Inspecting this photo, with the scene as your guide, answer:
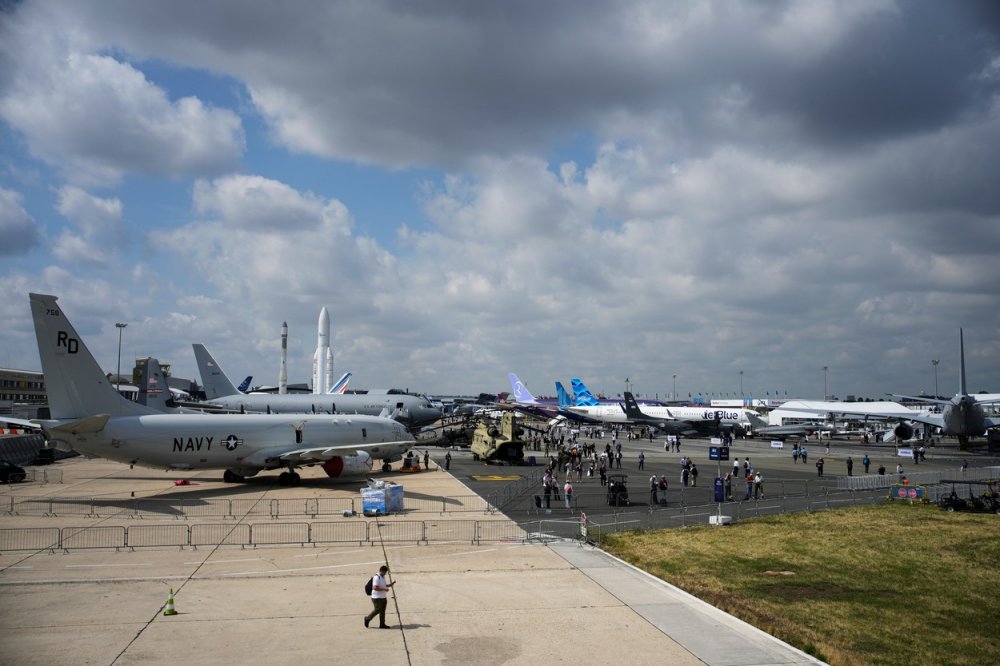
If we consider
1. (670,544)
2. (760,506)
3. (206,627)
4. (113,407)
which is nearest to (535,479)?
(760,506)

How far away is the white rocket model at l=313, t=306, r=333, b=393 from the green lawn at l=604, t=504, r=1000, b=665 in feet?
349

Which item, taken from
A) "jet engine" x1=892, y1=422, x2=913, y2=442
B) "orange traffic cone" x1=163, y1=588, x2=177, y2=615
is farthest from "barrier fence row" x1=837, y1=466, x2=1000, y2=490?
"jet engine" x1=892, y1=422, x2=913, y2=442

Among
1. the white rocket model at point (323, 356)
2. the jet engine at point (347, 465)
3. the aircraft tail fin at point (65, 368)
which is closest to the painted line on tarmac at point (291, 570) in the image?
the aircraft tail fin at point (65, 368)

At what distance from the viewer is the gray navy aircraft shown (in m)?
29.0

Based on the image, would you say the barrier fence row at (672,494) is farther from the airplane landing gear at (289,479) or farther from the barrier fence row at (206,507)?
the airplane landing gear at (289,479)

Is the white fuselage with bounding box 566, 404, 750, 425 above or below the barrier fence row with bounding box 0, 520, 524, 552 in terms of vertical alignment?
above

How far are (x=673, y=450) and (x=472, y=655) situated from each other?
197 ft

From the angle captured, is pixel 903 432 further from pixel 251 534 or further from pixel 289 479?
pixel 251 534

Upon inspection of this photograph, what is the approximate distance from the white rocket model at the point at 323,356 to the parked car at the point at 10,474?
86559mm

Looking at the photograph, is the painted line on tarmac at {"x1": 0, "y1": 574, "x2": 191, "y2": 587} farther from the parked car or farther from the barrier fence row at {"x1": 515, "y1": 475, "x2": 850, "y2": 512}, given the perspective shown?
the parked car

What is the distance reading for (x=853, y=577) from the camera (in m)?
19.2

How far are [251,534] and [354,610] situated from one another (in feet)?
28.3

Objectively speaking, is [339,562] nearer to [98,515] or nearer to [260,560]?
[260,560]

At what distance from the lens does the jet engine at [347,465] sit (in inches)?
1455
